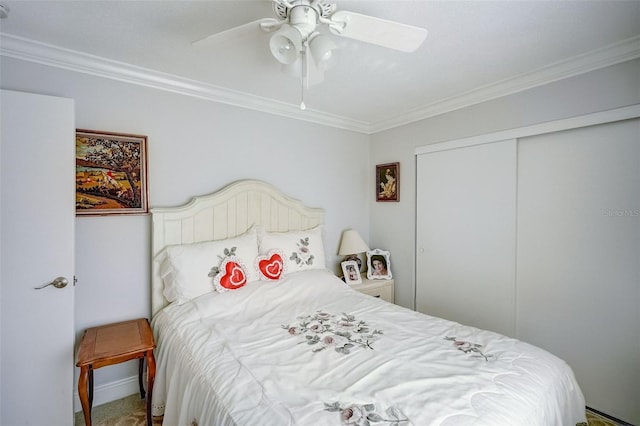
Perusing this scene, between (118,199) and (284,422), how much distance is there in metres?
1.88

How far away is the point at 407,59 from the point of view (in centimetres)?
195

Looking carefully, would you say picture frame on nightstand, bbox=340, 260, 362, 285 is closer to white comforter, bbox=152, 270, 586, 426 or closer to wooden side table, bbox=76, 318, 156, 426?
white comforter, bbox=152, 270, 586, 426

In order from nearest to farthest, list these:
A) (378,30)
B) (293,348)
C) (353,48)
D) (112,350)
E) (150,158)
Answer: (378,30), (293,348), (112,350), (353,48), (150,158)

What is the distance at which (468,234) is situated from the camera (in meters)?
2.62

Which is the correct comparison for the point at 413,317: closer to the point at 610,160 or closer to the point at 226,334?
the point at 226,334

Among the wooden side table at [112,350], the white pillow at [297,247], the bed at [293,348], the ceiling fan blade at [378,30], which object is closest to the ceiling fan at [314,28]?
the ceiling fan blade at [378,30]

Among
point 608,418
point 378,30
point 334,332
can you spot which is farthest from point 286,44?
point 608,418

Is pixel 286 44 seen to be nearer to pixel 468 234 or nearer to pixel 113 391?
pixel 468 234

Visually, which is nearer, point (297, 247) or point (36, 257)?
point (36, 257)

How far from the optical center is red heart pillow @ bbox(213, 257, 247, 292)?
2.11m

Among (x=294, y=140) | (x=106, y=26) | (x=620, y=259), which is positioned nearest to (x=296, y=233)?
(x=294, y=140)

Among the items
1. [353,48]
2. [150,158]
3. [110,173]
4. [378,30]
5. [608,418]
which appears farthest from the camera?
[150,158]

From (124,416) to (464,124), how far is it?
3.40m

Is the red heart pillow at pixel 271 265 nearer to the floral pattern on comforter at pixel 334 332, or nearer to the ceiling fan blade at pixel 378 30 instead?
the floral pattern on comforter at pixel 334 332
